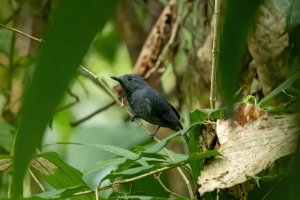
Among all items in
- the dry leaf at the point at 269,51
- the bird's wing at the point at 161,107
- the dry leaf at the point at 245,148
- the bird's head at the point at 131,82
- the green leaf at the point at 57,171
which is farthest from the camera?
the bird's head at the point at 131,82

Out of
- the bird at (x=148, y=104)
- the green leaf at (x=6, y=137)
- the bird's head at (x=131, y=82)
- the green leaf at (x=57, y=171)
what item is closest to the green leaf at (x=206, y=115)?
the green leaf at (x=57, y=171)

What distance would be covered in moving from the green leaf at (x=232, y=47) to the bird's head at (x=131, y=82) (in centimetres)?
281

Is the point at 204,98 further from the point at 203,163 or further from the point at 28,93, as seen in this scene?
the point at 28,93

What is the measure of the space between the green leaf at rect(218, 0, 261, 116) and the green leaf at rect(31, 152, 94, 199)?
1.34 m

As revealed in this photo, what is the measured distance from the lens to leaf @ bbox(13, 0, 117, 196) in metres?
0.55

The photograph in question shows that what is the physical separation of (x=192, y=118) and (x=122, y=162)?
0.24 metres

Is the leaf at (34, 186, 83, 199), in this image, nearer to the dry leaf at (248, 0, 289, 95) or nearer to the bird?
the dry leaf at (248, 0, 289, 95)

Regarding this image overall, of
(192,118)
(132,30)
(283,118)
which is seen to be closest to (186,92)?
(132,30)

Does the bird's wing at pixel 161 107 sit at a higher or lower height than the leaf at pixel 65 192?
higher

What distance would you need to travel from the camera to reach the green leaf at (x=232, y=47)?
52cm

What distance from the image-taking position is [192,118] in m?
1.77

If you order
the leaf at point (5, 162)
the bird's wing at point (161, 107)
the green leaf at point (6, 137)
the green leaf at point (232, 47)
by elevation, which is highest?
the bird's wing at point (161, 107)

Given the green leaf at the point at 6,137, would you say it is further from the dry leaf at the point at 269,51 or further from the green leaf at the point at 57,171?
the dry leaf at the point at 269,51

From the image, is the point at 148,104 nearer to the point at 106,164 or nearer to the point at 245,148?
the point at 106,164
